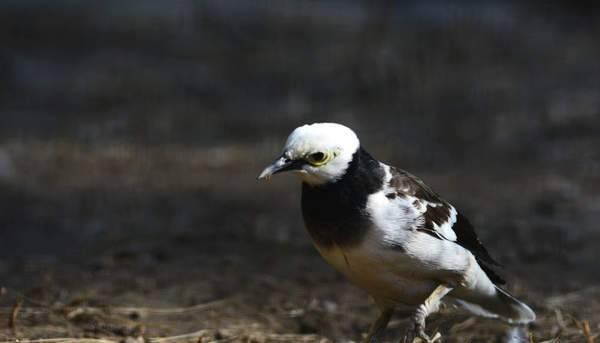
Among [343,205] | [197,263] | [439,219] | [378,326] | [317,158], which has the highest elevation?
[317,158]

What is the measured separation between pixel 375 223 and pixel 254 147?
5.59 meters

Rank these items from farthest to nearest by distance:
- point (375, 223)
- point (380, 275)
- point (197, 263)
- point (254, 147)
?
1. point (254, 147)
2. point (197, 263)
3. point (380, 275)
4. point (375, 223)

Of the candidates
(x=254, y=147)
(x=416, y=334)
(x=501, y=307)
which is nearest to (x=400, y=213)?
(x=416, y=334)

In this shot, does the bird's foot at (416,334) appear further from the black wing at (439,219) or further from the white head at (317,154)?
the white head at (317,154)

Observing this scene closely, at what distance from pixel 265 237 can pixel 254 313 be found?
5.58 ft

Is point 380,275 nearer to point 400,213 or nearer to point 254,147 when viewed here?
point 400,213

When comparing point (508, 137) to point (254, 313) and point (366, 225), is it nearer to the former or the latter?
point (254, 313)

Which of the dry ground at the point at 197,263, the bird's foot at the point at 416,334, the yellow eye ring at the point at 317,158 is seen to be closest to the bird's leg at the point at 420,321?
the bird's foot at the point at 416,334

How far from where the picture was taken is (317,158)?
13.3ft

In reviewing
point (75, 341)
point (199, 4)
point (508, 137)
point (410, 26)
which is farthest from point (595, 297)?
point (199, 4)

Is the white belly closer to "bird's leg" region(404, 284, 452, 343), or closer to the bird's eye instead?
"bird's leg" region(404, 284, 452, 343)

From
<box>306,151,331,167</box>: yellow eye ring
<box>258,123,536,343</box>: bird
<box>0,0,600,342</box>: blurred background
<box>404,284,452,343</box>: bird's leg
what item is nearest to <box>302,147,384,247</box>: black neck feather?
<box>258,123,536,343</box>: bird

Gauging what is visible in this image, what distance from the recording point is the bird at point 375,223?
13.3 ft

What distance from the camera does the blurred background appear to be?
557cm
